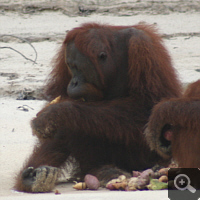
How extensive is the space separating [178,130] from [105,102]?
0.89 meters

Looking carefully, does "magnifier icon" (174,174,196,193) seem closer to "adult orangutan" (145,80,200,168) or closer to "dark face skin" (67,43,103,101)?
"adult orangutan" (145,80,200,168)

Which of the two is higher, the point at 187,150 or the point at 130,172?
the point at 187,150

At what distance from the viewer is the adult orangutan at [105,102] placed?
12.2 ft

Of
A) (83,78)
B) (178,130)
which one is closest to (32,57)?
(83,78)

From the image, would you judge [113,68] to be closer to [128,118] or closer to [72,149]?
[128,118]

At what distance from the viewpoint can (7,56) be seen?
324 inches

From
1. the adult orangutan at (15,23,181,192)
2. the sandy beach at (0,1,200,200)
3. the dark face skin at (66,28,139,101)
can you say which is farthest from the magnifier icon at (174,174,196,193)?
the dark face skin at (66,28,139,101)

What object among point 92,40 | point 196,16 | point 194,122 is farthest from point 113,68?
point 196,16

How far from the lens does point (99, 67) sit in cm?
394

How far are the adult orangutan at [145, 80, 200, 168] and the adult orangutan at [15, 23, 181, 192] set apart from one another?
0.58 metres

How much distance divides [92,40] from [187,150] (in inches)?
51.3

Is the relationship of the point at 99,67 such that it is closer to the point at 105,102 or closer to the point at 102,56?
the point at 102,56

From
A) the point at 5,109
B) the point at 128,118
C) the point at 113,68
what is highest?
the point at 113,68

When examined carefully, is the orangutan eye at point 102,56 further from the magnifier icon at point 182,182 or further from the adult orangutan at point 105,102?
the magnifier icon at point 182,182
